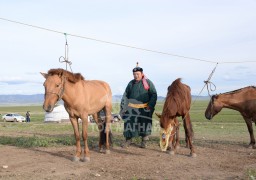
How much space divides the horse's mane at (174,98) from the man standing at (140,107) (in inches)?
44.1

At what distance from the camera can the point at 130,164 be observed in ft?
24.7

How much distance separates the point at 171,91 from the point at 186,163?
2083 millimetres

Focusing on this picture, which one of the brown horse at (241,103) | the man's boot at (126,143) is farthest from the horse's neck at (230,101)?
the man's boot at (126,143)

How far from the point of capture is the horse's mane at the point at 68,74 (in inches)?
295

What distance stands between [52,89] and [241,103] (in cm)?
624

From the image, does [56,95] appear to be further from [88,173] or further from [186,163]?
[186,163]

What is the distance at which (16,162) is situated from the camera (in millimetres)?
7719

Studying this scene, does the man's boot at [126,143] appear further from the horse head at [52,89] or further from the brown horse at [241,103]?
the horse head at [52,89]

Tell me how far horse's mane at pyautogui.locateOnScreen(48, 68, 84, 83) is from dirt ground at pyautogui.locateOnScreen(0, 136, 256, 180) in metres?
2.07

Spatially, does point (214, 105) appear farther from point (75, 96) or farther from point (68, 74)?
point (68, 74)

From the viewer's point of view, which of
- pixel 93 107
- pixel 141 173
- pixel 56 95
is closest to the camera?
pixel 141 173

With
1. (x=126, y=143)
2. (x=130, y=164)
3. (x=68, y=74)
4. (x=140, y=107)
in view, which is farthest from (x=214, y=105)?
(x=68, y=74)

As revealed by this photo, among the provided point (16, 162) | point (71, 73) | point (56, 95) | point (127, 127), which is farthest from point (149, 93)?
point (16, 162)

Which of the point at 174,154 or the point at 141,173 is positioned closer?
the point at 141,173
